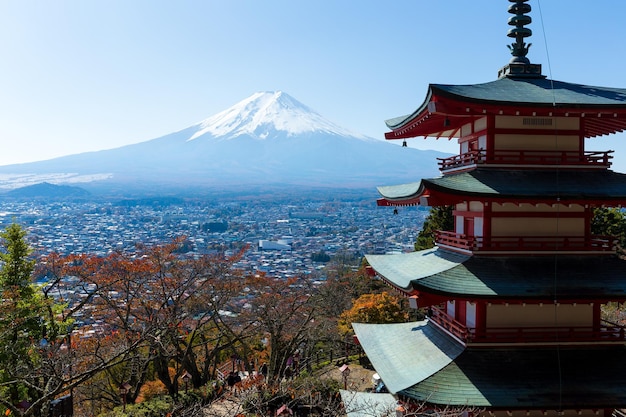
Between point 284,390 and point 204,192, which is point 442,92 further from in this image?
point 204,192

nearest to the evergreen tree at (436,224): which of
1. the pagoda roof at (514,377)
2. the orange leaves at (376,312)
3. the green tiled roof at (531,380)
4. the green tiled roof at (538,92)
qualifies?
the orange leaves at (376,312)

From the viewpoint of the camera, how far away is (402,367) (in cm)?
1022

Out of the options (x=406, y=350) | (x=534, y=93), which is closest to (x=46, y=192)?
(x=406, y=350)

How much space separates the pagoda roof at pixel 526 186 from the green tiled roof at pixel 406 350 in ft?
9.81

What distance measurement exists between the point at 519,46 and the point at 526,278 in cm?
551

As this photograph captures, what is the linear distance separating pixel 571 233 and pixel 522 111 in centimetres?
263

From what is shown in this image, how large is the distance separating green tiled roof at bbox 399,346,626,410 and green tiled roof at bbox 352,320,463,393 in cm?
34

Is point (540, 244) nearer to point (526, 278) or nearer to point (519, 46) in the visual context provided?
point (526, 278)

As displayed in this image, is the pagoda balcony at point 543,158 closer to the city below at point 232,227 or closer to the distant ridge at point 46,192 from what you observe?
the city below at point 232,227

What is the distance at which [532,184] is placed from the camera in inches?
386

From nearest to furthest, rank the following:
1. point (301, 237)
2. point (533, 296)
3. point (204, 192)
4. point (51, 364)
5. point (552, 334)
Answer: point (533, 296), point (552, 334), point (51, 364), point (301, 237), point (204, 192)

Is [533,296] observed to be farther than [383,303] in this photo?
No

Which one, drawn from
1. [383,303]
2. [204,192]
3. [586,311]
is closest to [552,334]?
[586,311]

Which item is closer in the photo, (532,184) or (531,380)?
(531,380)
